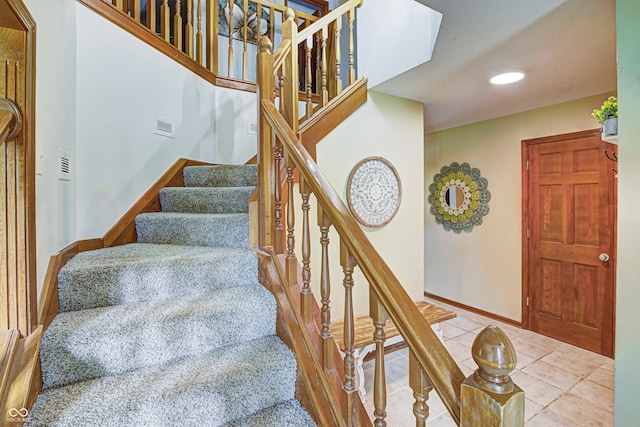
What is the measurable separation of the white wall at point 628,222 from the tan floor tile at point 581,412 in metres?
0.85

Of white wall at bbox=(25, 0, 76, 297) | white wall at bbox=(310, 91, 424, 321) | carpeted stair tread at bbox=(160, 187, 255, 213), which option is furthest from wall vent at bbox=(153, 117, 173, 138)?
white wall at bbox=(310, 91, 424, 321)

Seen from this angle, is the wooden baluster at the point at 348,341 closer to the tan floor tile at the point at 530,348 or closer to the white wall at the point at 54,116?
the white wall at the point at 54,116

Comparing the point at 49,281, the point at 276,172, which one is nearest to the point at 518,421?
the point at 276,172

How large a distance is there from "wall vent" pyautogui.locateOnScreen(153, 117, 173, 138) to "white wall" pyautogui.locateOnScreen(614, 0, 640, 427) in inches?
104

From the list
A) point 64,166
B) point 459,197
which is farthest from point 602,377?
point 64,166

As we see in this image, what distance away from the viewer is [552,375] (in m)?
2.55

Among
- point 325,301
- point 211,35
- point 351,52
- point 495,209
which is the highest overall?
point 211,35

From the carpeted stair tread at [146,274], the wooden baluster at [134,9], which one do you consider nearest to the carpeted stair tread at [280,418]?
the carpeted stair tread at [146,274]

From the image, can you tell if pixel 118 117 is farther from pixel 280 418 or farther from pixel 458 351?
pixel 458 351

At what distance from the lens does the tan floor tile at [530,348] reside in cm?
287

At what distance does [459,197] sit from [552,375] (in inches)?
80.9

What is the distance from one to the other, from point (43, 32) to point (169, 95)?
1.14 m

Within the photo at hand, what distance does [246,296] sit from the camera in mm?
1451

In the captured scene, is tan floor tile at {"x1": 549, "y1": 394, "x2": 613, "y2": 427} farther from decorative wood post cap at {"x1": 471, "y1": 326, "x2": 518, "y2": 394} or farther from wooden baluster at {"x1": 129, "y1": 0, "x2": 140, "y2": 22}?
wooden baluster at {"x1": 129, "y1": 0, "x2": 140, "y2": 22}
